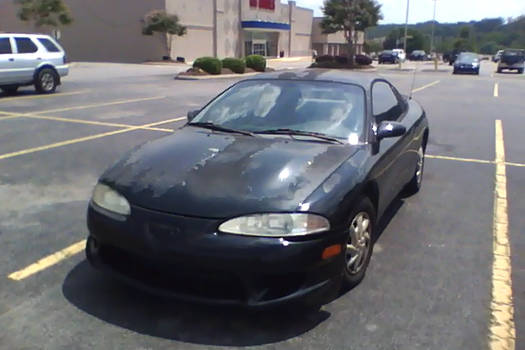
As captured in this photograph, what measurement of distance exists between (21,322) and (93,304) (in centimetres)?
41

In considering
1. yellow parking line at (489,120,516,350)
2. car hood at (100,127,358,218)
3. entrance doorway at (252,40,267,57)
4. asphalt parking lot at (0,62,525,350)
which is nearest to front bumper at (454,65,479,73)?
entrance doorway at (252,40,267,57)

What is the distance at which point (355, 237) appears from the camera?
3.30m

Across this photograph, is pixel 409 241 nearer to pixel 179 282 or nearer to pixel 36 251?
pixel 179 282

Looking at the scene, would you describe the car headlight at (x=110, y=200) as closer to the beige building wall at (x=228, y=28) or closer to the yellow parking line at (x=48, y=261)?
the yellow parking line at (x=48, y=261)

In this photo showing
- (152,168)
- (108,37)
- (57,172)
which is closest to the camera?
(152,168)

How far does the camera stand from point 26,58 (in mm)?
14008

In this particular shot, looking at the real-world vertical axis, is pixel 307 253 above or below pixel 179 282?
above

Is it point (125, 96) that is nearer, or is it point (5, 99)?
point (5, 99)

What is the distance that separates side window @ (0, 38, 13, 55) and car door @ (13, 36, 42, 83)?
0.21m

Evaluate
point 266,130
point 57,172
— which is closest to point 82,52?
point 57,172

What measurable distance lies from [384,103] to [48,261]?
127 inches

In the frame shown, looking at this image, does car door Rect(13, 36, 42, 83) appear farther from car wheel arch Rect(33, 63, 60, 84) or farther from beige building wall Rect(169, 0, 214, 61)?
beige building wall Rect(169, 0, 214, 61)

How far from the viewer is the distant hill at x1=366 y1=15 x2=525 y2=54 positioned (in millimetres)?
103594

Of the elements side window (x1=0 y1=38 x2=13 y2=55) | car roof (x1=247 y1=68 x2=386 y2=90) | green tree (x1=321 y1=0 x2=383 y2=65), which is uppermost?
green tree (x1=321 y1=0 x2=383 y2=65)
